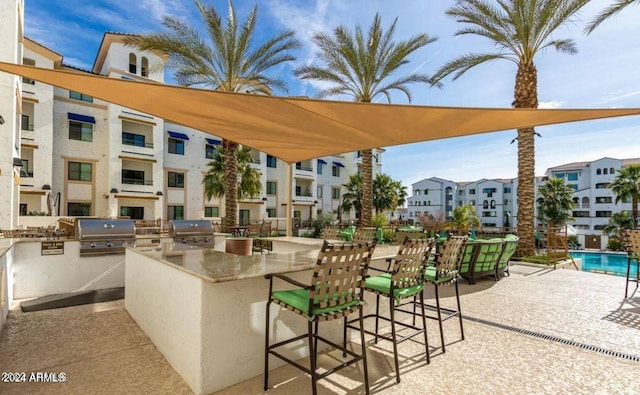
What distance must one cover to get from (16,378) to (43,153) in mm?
19665

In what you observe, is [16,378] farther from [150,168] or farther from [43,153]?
[150,168]

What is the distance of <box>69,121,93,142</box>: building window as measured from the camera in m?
19.0

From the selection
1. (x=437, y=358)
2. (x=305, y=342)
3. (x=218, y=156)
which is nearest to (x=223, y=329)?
(x=305, y=342)

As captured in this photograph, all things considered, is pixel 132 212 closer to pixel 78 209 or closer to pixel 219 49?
pixel 78 209

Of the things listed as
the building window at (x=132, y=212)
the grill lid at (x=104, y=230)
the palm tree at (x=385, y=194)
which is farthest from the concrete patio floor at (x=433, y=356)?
the palm tree at (x=385, y=194)

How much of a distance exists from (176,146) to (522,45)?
2182 centimetres

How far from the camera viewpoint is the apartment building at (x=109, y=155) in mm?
17016

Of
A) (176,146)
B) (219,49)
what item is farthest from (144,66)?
(219,49)

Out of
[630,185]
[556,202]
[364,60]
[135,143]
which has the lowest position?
[556,202]

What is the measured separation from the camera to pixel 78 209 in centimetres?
1925

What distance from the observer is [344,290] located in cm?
230

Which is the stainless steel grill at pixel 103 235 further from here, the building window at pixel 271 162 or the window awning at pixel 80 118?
the building window at pixel 271 162

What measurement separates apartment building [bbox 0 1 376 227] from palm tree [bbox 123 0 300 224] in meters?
2.86

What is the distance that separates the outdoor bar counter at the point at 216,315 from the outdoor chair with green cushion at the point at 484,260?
4452 millimetres
